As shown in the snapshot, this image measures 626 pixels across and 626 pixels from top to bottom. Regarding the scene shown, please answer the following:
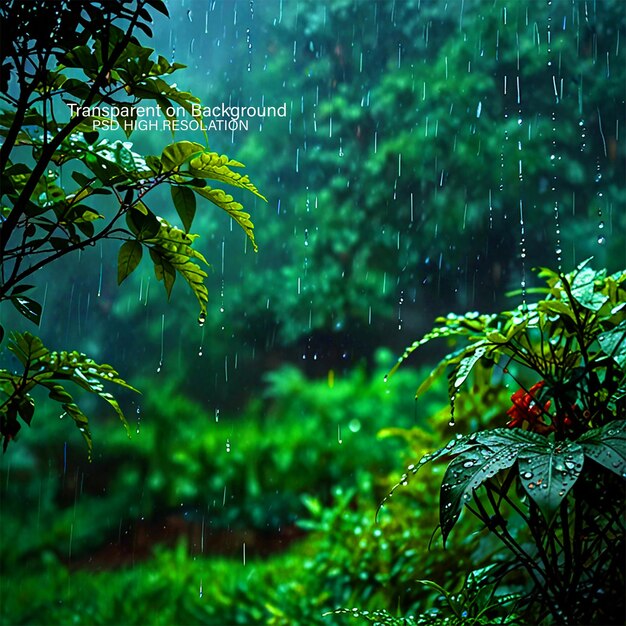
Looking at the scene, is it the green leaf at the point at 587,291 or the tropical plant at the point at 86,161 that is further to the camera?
the green leaf at the point at 587,291

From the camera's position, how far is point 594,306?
1065 millimetres

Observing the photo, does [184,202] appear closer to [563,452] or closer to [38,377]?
[38,377]

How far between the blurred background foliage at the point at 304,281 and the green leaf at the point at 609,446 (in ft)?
5.82

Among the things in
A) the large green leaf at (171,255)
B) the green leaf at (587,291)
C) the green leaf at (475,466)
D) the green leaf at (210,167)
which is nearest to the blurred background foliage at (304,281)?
the green leaf at (587,291)

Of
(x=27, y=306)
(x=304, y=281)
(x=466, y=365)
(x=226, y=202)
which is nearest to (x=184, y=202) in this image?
(x=226, y=202)

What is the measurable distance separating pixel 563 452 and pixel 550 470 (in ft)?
0.16

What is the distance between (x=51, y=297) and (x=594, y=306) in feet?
7.90

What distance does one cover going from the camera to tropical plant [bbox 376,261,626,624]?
857mm

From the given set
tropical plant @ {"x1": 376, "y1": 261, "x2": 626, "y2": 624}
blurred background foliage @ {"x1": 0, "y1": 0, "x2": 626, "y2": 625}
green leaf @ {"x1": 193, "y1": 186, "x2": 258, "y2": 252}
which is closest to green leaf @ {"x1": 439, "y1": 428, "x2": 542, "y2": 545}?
tropical plant @ {"x1": 376, "y1": 261, "x2": 626, "y2": 624}

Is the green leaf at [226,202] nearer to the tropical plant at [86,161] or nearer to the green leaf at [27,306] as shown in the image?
the tropical plant at [86,161]

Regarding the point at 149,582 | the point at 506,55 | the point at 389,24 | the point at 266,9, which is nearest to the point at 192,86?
the point at 266,9

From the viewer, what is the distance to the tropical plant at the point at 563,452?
86cm

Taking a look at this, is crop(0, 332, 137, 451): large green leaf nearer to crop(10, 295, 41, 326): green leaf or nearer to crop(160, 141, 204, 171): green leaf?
crop(10, 295, 41, 326): green leaf

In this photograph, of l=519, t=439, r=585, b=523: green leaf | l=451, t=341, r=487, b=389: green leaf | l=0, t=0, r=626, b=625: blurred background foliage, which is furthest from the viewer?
l=0, t=0, r=626, b=625: blurred background foliage
